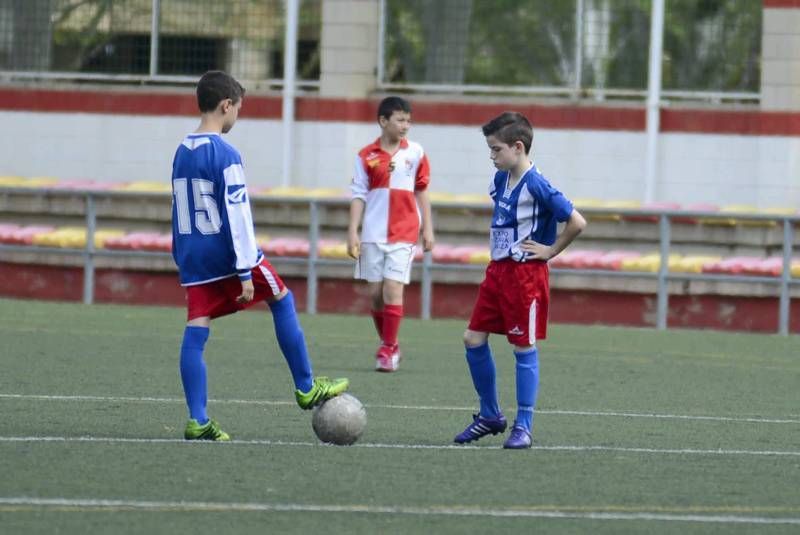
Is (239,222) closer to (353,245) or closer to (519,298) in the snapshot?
(519,298)

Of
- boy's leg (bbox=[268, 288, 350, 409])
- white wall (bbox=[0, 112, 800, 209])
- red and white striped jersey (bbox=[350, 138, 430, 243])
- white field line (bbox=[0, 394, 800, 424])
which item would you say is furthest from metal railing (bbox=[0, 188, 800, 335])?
boy's leg (bbox=[268, 288, 350, 409])

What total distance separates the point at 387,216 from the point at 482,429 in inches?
168

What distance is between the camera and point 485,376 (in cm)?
886

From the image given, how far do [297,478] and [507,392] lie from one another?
13.9 ft

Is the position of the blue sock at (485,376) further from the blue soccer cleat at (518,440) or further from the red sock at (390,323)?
the red sock at (390,323)

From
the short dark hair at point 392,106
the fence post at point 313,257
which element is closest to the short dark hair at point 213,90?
the short dark hair at point 392,106

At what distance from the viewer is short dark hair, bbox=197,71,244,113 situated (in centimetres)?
866

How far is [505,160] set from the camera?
8.69 metres

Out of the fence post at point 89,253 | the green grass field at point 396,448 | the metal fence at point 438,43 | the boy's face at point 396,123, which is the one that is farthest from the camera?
the metal fence at point 438,43

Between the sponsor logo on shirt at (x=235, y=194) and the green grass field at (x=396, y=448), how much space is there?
1139 millimetres

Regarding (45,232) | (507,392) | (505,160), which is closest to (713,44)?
(45,232)

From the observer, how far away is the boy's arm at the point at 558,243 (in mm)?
8523

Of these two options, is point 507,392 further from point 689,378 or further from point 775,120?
point 775,120

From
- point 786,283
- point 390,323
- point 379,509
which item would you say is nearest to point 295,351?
point 379,509
